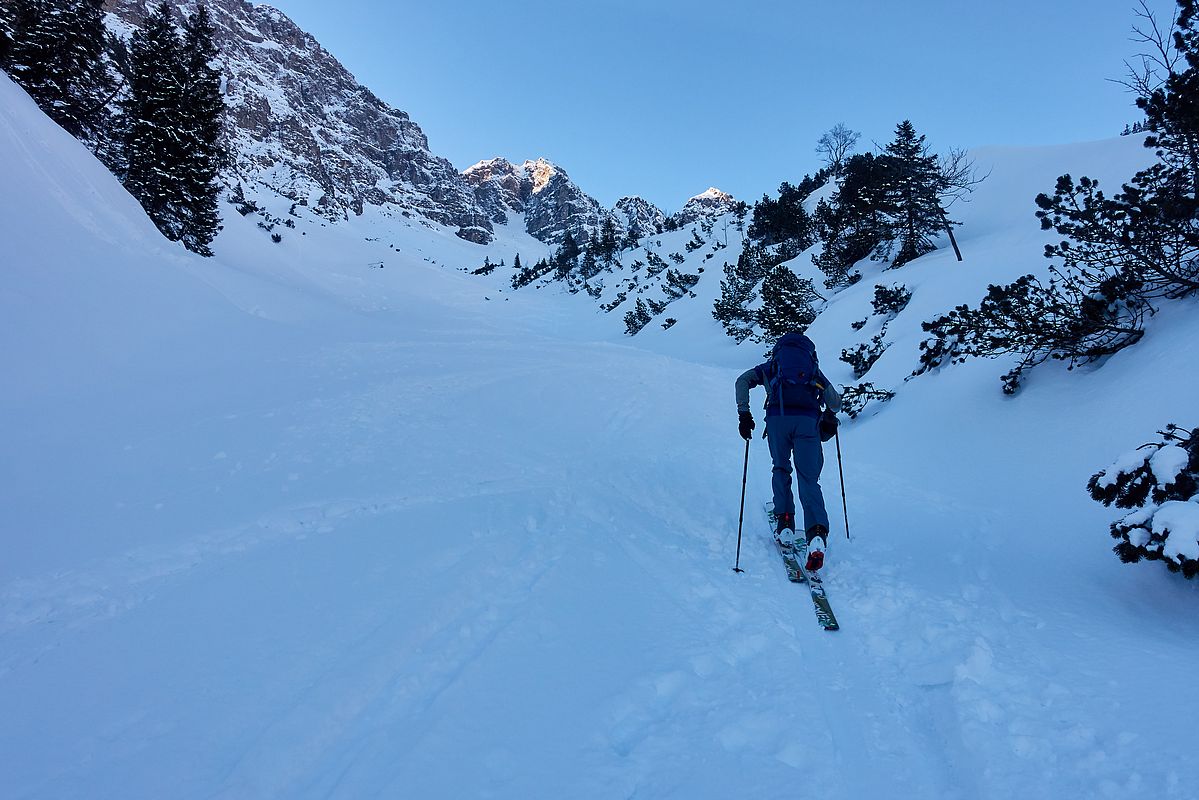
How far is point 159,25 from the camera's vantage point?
17.2 meters

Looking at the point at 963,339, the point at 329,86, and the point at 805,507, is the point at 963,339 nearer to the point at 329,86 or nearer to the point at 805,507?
the point at 805,507

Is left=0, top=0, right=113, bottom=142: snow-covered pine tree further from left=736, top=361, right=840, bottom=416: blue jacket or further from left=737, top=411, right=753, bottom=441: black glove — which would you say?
left=737, top=411, right=753, bottom=441: black glove

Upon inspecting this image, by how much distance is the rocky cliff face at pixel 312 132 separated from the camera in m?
74.0

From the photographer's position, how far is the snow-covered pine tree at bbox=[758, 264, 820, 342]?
20.7 meters

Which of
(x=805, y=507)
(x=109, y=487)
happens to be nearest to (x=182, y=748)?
(x=109, y=487)

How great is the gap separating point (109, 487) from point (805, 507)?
627cm

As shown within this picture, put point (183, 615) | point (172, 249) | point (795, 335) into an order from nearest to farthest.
Answer: point (183, 615) → point (795, 335) → point (172, 249)

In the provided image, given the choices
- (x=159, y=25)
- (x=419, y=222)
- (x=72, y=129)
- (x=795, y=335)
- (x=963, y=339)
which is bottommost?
(x=795, y=335)

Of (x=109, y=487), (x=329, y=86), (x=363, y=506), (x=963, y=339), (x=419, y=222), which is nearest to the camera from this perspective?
(x=109, y=487)

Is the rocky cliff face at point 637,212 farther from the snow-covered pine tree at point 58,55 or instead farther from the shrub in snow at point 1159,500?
the shrub in snow at point 1159,500

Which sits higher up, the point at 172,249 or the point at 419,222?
the point at 419,222

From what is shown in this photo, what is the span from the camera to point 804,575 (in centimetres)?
438

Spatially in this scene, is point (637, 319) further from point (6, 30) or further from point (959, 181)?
point (6, 30)

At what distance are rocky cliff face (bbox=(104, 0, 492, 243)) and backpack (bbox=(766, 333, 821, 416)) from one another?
217 ft
